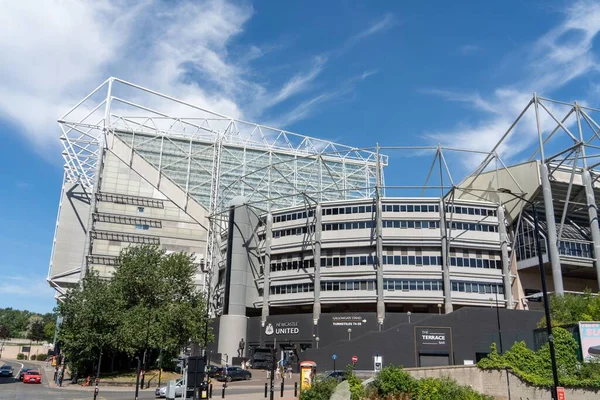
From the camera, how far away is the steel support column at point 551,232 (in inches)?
2618

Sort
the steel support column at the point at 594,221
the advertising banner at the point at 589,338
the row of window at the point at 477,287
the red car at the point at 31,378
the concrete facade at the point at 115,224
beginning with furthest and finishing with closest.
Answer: the concrete facade at the point at 115,224 → the row of window at the point at 477,287 → the steel support column at the point at 594,221 → the red car at the point at 31,378 → the advertising banner at the point at 589,338

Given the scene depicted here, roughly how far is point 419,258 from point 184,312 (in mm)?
36043

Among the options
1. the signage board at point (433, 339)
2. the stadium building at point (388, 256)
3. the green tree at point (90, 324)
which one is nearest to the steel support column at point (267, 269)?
the stadium building at point (388, 256)

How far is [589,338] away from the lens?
34938 mm

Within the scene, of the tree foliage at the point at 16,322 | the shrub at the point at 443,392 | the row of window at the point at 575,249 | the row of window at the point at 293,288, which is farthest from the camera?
the tree foliage at the point at 16,322

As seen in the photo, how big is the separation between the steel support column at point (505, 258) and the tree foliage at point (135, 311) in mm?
43641

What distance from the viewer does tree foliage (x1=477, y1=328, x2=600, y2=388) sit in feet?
109

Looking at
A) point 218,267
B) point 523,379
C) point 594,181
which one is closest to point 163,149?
point 218,267

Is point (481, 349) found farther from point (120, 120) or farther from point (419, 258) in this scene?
point (120, 120)

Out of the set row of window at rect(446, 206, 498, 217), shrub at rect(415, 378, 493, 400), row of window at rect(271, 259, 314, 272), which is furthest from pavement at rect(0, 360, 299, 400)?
row of window at rect(446, 206, 498, 217)

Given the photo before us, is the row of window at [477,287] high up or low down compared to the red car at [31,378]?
up

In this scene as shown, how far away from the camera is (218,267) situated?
9519cm

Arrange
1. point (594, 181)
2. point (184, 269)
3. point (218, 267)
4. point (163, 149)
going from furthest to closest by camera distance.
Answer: point (163, 149), point (218, 267), point (594, 181), point (184, 269)

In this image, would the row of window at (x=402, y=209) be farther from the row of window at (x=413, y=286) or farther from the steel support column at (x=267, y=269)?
the row of window at (x=413, y=286)
